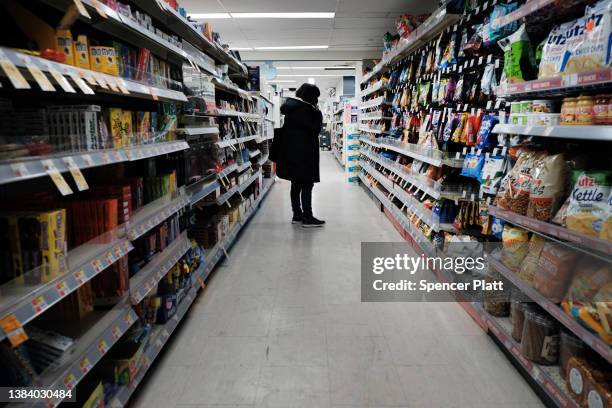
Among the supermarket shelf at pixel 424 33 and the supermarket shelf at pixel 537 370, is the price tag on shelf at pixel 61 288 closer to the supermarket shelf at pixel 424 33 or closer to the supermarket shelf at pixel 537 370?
the supermarket shelf at pixel 537 370

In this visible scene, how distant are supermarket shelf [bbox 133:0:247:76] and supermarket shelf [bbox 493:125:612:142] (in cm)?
224

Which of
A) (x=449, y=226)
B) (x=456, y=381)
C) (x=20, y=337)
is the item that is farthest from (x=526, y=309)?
(x=20, y=337)

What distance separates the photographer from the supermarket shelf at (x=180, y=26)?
2.77 m

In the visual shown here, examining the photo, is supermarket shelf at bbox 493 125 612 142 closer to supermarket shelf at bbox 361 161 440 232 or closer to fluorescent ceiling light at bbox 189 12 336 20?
supermarket shelf at bbox 361 161 440 232

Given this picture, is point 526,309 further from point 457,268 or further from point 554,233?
point 457,268

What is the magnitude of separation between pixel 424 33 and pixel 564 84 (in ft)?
8.05

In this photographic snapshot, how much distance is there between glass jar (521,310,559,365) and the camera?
208 cm

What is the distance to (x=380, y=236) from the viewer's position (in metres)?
5.18

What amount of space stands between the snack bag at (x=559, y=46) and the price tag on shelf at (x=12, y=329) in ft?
7.47

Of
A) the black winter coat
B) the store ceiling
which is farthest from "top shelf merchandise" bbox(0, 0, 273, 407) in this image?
the store ceiling

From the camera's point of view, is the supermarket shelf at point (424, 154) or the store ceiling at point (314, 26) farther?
the store ceiling at point (314, 26)

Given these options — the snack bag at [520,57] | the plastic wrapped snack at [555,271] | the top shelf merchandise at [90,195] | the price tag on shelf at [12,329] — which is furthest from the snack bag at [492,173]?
the price tag on shelf at [12,329]

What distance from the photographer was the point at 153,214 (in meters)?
2.37

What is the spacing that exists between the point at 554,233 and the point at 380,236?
3322 millimetres
